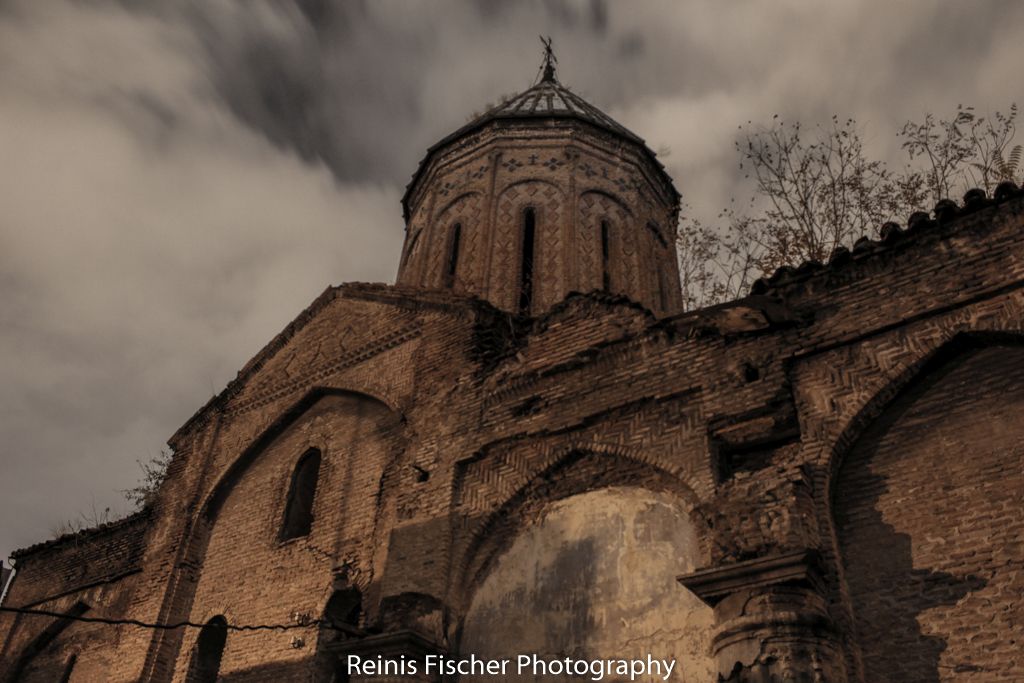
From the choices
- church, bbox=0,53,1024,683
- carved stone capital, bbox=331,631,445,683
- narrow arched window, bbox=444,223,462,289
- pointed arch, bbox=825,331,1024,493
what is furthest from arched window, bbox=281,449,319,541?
pointed arch, bbox=825,331,1024,493

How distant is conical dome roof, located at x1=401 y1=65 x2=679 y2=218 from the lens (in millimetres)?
17109

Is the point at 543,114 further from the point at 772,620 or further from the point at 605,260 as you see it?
the point at 772,620

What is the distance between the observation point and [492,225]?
51.3ft

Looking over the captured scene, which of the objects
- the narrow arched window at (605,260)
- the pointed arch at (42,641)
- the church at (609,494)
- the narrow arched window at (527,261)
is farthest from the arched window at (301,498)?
the narrow arched window at (605,260)

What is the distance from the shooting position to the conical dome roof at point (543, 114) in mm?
17109

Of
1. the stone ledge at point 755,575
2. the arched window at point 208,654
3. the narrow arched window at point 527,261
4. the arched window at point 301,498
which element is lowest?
the stone ledge at point 755,575

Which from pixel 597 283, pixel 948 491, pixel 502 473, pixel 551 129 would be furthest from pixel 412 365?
pixel 551 129

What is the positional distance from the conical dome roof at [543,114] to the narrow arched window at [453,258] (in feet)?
7.70

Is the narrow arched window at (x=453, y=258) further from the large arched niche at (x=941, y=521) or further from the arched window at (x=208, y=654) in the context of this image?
the large arched niche at (x=941, y=521)

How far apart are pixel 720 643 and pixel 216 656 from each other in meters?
7.06

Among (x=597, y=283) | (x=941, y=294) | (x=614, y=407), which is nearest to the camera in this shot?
(x=941, y=294)

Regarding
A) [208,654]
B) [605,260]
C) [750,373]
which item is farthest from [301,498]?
[605,260]

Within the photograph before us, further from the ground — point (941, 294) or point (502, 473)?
point (941, 294)

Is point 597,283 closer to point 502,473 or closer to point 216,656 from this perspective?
point 502,473
